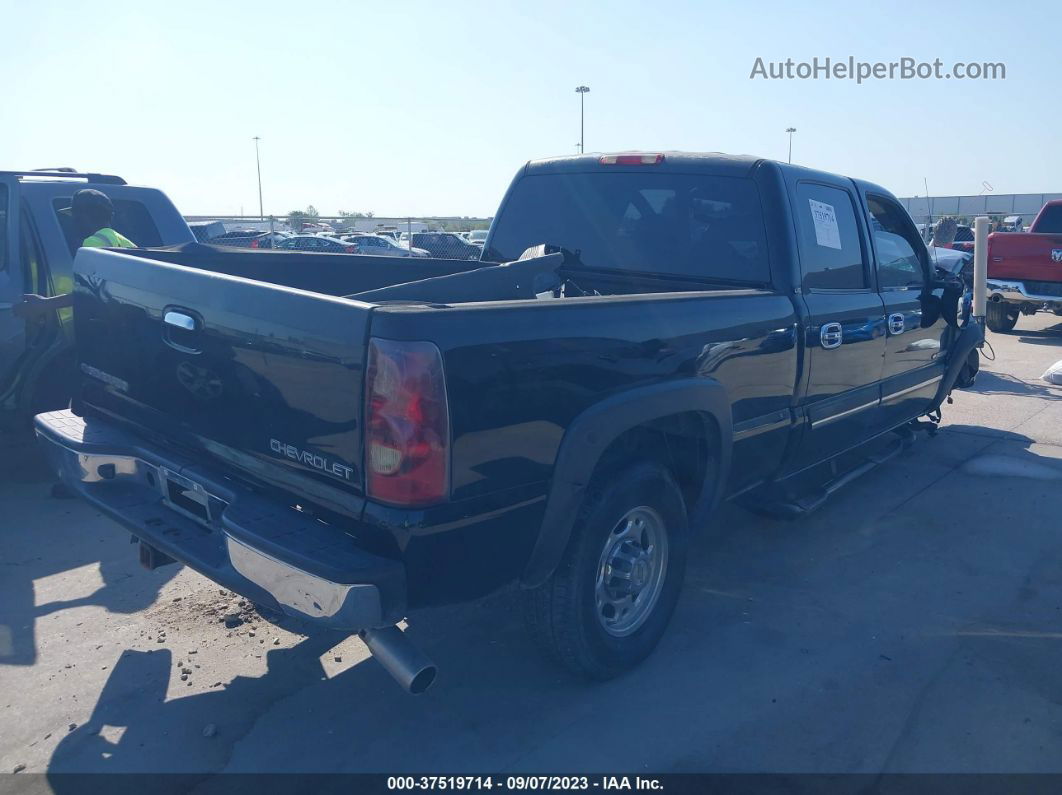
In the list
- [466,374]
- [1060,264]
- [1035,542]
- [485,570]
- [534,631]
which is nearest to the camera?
[466,374]

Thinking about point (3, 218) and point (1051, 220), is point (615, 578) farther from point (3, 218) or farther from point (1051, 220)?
Answer: point (1051, 220)

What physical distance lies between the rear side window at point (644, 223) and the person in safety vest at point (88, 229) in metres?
2.29

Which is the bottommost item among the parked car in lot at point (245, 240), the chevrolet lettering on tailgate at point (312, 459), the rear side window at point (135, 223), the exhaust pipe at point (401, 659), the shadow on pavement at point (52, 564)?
the shadow on pavement at point (52, 564)

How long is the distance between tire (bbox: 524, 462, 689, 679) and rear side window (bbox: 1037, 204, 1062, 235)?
1282cm

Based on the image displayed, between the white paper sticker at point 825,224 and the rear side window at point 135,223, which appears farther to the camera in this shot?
the rear side window at point 135,223

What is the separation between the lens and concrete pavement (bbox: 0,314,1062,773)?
3150 millimetres

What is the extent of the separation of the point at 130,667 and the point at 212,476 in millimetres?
1128

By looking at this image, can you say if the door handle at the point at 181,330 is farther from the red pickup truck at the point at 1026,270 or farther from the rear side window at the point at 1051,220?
the rear side window at the point at 1051,220

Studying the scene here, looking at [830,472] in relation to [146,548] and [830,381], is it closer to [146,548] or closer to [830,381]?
Answer: [830,381]

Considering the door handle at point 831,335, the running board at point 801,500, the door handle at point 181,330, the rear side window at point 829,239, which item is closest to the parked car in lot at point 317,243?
the running board at point 801,500

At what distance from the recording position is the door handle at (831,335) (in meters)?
4.44

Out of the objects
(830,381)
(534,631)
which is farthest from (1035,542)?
(534,631)

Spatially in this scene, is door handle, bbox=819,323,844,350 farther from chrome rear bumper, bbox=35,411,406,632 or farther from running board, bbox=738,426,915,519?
chrome rear bumper, bbox=35,411,406,632

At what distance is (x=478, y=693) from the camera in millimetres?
3549
